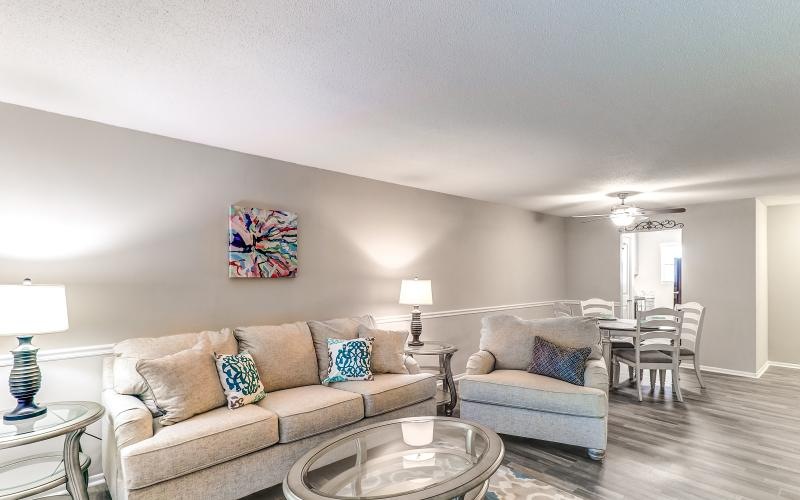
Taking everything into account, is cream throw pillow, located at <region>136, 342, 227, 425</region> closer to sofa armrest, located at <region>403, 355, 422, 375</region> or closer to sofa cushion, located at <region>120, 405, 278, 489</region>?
sofa cushion, located at <region>120, 405, 278, 489</region>

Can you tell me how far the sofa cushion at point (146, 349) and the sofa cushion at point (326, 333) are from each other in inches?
25.7

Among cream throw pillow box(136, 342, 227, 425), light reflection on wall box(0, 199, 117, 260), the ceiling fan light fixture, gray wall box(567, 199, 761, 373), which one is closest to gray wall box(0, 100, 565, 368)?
light reflection on wall box(0, 199, 117, 260)

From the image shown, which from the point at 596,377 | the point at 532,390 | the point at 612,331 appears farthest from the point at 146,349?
the point at 612,331

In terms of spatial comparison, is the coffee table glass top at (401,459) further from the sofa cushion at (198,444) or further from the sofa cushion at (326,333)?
the sofa cushion at (326,333)

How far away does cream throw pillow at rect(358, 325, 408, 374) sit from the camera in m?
3.61

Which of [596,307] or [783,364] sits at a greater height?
[596,307]

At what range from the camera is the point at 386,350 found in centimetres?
366

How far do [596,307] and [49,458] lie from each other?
5.92 metres

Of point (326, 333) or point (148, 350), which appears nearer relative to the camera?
point (148, 350)

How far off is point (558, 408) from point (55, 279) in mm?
3578

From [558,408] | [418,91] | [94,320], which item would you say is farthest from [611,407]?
[94,320]

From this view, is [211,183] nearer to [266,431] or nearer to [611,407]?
[266,431]

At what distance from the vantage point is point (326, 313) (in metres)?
4.12

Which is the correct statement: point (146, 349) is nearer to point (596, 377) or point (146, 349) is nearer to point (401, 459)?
point (401, 459)
